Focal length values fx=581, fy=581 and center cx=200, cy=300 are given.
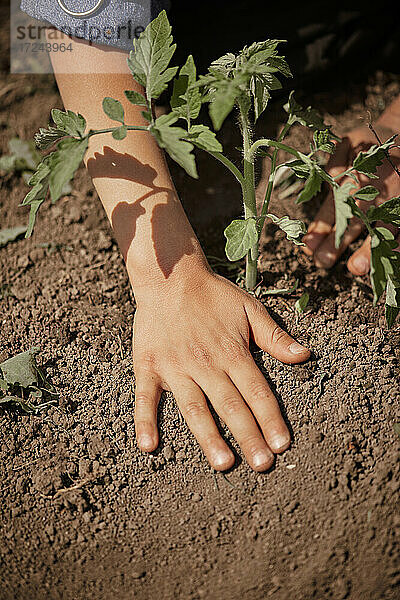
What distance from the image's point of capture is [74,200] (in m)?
1.85

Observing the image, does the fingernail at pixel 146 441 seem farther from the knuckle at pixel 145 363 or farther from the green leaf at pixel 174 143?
the green leaf at pixel 174 143

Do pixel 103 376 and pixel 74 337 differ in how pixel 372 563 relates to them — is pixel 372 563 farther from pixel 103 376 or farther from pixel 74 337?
pixel 74 337

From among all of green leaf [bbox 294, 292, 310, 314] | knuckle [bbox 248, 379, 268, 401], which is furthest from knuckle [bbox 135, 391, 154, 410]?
green leaf [bbox 294, 292, 310, 314]

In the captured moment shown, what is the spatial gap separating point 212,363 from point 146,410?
18 cm

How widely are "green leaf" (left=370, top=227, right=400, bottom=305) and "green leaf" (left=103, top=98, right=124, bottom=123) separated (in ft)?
1.67

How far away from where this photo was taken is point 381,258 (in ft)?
3.46

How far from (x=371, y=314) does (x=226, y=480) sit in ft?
1.86

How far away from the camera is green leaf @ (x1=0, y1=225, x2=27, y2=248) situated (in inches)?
69.2

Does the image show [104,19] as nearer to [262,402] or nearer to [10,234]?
[10,234]

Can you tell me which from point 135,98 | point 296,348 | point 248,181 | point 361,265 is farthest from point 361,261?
point 135,98

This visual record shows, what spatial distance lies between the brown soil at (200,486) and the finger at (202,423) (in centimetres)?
4

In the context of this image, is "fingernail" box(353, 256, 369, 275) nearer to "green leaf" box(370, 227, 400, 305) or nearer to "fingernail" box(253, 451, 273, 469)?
"green leaf" box(370, 227, 400, 305)

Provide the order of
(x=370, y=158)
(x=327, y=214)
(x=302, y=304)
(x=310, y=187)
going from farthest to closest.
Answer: (x=327, y=214) < (x=302, y=304) < (x=370, y=158) < (x=310, y=187)

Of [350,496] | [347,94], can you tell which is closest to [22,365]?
[350,496]
